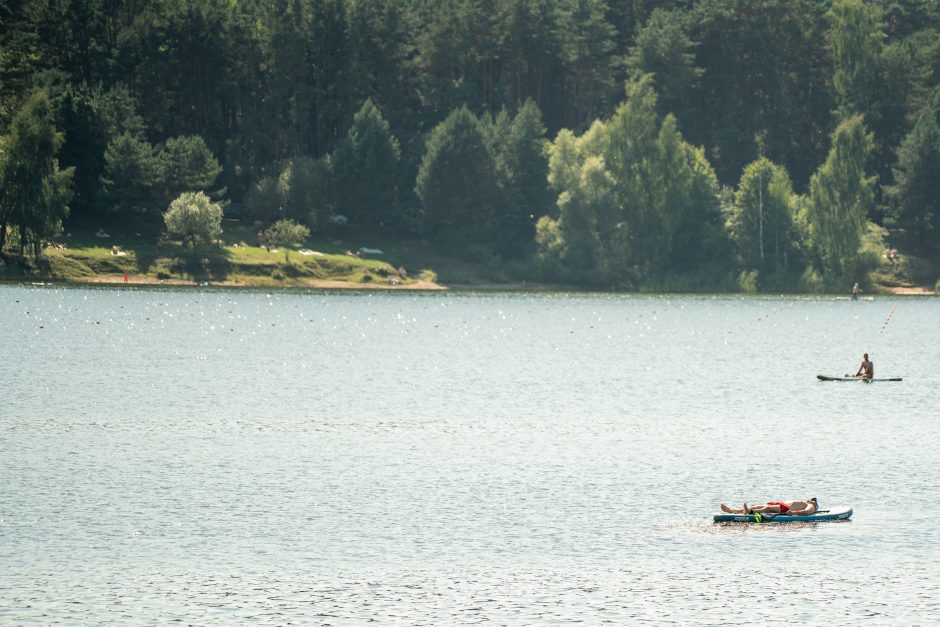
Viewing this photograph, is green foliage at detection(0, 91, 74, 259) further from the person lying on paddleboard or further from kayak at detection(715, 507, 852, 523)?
kayak at detection(715, 507, 852, 523)

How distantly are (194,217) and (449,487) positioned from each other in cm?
13677

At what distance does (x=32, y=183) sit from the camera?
175375mm

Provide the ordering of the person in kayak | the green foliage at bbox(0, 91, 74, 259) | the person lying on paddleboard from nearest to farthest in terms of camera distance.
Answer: the person lying on paddleboard < the person in kayak < the green foliage at bbox(0, 91, 74, 259)

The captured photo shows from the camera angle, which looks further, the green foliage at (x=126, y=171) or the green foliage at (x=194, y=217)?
the green foliage at (x=126, y=171)

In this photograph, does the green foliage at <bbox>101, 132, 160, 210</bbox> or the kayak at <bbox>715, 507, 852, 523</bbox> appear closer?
the kayak at <bbox>715, 507, 852, 523</bbox>

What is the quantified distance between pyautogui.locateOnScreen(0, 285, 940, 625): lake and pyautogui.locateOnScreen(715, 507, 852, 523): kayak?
1.13ft

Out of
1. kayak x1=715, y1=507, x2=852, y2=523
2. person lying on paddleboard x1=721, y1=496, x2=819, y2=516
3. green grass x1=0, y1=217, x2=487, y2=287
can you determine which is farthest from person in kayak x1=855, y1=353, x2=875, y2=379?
green grass x1=0, y1=217, x2=487, y2=287

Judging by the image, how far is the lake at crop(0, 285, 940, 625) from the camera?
4069 centimetres

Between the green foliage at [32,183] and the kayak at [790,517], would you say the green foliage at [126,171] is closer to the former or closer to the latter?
the green foliage at [32,183]

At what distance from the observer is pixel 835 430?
75.0 m

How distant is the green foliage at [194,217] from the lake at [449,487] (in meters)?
70.2

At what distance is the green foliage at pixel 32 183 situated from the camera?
17388cm

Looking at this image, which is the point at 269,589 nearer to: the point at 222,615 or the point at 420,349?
the point at 222,615

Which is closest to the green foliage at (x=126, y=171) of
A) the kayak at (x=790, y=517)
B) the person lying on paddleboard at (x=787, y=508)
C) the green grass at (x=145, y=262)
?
the green grass at (x=145, y=262)
